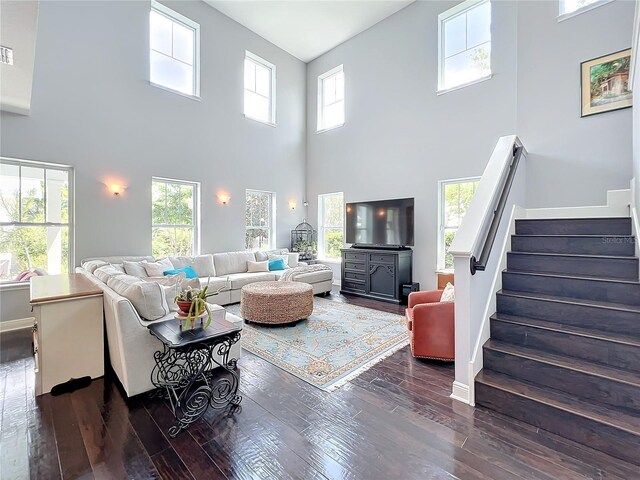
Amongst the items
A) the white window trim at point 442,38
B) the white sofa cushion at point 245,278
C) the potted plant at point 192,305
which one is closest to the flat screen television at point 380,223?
the white sofa cushion at point 245,278

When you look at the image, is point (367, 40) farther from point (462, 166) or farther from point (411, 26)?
point (462, 166)

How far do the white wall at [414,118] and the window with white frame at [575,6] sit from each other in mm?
671

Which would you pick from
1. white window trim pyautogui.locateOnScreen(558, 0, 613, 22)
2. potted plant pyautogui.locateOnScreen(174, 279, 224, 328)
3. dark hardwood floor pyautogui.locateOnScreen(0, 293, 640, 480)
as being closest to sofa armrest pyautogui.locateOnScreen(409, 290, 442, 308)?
dark hardwood floor pyautogui.locateOnScreen(0, 293, 640, 480)

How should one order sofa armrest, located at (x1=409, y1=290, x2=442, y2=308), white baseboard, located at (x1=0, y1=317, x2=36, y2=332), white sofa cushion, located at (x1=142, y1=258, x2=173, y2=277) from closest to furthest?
sofa armrest, located at (x1=409, y1=290, x2=442, y2=308) < white baseboard, located at (x1=0, y1=317, x2=36, y2=332) < white sofa cushion, located at (x1=142, y1=258, x2=173, y2=277)

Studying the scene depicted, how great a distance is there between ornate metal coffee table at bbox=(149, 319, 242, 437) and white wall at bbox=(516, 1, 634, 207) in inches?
179

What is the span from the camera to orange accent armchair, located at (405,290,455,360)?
2.97m

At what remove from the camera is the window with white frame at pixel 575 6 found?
12.7 feet

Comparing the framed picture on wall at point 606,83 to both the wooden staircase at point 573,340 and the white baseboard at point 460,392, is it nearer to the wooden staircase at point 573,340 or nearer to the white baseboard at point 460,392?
the wooden staircase at point 573,340

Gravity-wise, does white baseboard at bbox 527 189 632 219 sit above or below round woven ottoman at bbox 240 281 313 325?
above

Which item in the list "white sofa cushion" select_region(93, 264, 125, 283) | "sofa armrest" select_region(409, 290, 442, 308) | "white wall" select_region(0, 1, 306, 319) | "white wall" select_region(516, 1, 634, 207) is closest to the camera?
"white sofa cushion" select_region(93, 264, 125, 283)

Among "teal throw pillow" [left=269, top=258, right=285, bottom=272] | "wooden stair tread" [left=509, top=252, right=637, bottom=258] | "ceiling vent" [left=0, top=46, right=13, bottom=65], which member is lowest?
"teal throw pillow" [left=269, top=258, right=285, bottom=272]

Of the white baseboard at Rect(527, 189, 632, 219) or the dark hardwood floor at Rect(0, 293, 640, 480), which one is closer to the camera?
the dark hardwood floor at Rect(0, 293, 640, 480)

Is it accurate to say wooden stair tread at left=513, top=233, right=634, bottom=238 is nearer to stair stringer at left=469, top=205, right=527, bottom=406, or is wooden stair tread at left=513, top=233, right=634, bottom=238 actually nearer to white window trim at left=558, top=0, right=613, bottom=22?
stair stringer at left=469, top=205, right=527, bottom=406

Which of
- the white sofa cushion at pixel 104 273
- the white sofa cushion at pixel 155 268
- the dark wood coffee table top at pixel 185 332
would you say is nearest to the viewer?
the dark wood coffee table top at pixel 185 332
